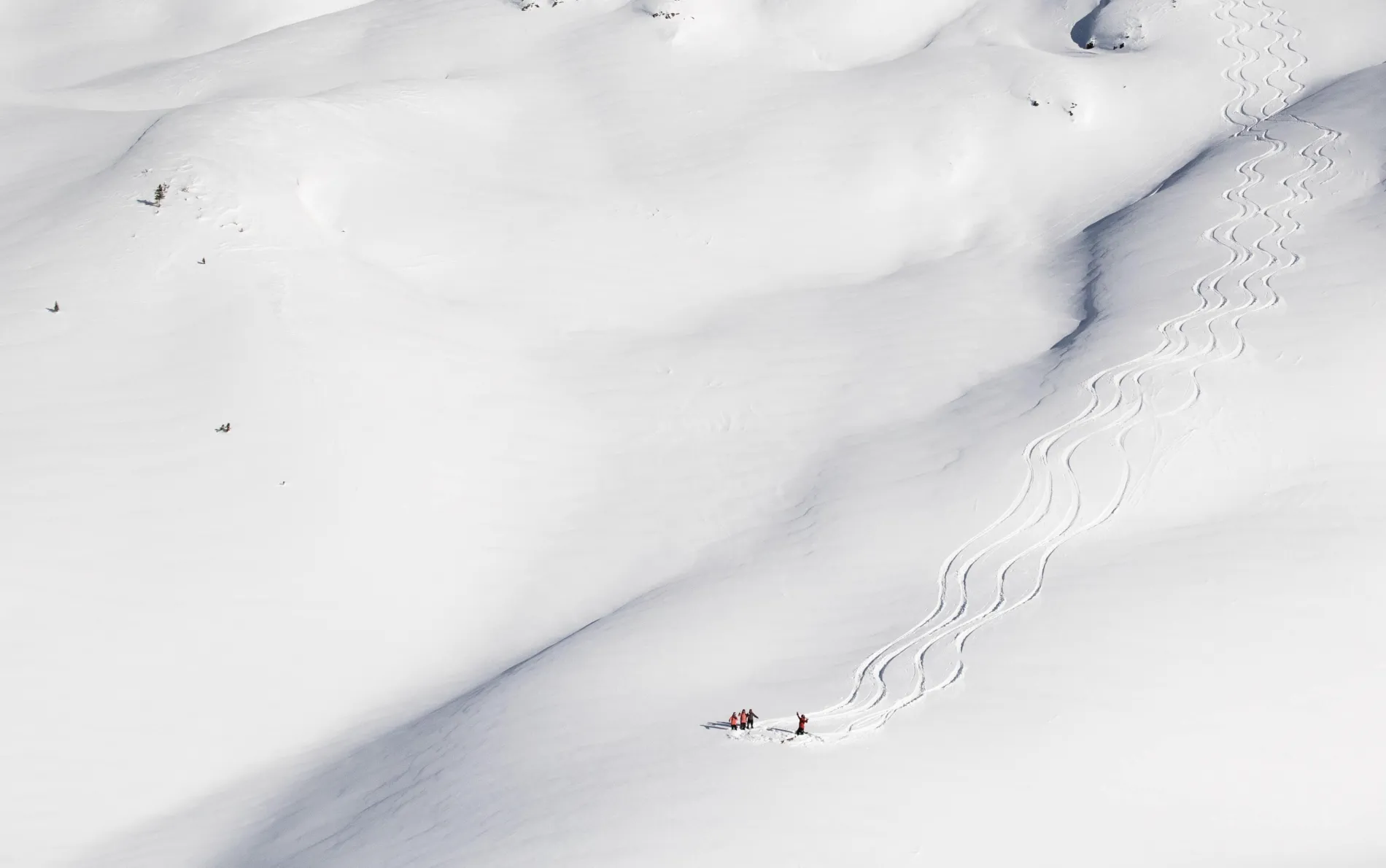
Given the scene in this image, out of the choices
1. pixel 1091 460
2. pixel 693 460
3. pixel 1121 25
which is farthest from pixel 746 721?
pixel 1121 25

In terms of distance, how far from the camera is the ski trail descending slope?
530 inches

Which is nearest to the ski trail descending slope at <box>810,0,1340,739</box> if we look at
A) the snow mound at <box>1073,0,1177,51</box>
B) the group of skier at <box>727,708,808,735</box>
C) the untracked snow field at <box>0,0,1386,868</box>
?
the untracked snow field at <box>0,0,1386,868</box>

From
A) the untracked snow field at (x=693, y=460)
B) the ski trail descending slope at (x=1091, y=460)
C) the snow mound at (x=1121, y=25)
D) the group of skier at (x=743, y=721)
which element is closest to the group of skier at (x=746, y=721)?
the group of skier at (x=743, y=721)

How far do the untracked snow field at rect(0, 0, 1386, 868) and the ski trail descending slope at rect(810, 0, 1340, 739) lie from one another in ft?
0.27

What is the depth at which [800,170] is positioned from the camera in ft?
80.7

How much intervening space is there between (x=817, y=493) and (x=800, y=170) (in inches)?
382

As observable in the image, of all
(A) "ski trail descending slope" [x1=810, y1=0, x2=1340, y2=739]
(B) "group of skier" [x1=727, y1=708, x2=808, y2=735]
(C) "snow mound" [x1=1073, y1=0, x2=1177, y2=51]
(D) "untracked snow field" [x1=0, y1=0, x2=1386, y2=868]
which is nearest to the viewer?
(D) "untracked snow field" [x1=0, y1=0, x2=1386, y2=868]

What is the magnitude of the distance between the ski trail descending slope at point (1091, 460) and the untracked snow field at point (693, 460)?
81 mm

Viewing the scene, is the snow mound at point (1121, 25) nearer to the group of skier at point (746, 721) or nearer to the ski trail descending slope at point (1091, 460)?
the ski trail descending slope at point (1091, 460)

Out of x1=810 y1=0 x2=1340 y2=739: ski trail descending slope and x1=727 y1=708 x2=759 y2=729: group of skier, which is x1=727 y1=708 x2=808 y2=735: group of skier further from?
x1=810 y1=0 x2=1340 y2=739: ski trail descending slope

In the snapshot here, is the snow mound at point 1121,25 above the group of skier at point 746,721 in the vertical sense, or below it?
above

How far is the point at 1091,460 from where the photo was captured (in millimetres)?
16438

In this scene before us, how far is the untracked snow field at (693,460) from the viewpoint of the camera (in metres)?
12.3

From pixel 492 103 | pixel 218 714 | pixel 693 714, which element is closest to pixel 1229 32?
pixel 492 103
